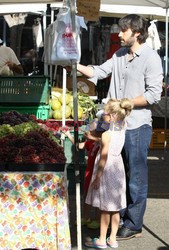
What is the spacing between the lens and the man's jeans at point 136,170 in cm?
629

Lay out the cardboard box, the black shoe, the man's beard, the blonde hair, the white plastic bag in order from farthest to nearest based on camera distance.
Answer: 1. the cardboard box
2. the white plastic bag
3. the black shoe
4. the man's beard
5. the blonde hair

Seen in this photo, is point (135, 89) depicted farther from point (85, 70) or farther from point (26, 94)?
point (26, 94)

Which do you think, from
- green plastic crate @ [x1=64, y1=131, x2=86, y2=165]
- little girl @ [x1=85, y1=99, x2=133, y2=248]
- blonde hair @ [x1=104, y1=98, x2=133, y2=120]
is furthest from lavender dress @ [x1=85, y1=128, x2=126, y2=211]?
green plastic crate @ [x1=64, y1=131, x2=86, y2=165]

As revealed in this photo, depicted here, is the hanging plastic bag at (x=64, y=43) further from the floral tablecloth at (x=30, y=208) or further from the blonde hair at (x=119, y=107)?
the floral tablecloth at (x=30, y=208)

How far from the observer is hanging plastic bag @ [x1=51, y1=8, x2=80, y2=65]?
530 centimetres

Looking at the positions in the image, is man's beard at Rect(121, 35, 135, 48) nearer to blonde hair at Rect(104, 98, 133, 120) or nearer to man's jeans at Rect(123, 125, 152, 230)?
blonde hair at Rect(104, 98, 133, 120)

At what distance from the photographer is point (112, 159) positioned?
19.9 feet

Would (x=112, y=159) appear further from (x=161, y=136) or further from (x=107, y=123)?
(x=161, y=136)

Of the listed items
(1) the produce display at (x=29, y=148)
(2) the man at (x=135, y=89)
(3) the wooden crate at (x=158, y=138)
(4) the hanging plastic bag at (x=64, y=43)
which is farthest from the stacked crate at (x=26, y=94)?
(3) the wooden crate at (x=158, y=138)

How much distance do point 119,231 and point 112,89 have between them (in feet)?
4.45

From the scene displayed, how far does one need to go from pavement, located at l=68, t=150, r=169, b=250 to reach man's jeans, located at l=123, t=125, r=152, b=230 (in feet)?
0.70

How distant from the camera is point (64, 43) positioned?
17.5ft

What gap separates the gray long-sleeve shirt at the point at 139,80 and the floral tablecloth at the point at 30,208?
1.31 meters

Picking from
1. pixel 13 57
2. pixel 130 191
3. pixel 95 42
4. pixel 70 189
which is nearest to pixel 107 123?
pixel 130 191
